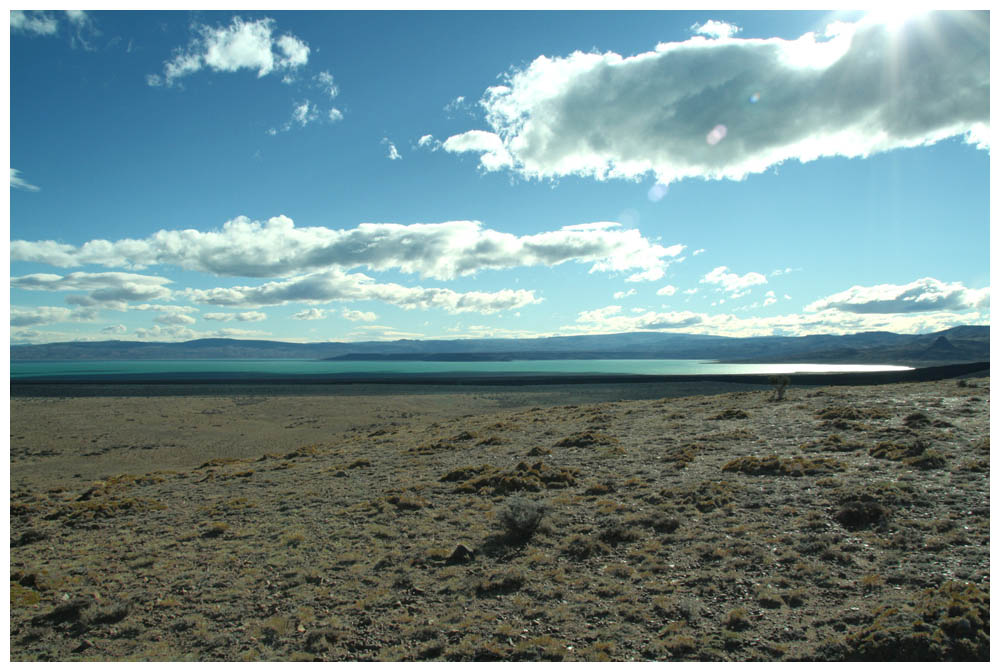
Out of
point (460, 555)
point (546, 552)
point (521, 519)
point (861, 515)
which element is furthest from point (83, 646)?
point (861, 515)

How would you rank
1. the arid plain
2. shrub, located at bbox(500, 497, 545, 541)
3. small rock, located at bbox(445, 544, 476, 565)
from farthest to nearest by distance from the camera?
shrub, located at bbox(500, 497, 545, 541) < small rock, located at bbox(445, 544, 476, 565) < the arid plain

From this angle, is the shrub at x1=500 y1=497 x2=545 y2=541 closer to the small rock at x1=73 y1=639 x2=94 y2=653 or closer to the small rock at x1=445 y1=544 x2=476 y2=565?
the small rock at x1=445 y1=544 x2=476 y2=565

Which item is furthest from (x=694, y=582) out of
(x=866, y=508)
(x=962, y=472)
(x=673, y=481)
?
(x=962, y=472)

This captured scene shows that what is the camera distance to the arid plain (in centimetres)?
759

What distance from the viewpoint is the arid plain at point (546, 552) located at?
7.59m

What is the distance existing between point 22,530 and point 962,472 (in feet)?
83.3

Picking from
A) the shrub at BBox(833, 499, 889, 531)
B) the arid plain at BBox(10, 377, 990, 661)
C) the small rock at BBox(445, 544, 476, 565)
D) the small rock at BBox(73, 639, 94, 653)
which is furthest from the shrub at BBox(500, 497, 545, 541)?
the small rock at BBox(73, 639, 94, 653)

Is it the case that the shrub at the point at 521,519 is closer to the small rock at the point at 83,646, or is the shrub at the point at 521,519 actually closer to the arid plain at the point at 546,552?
the arid plain at the point at 546,552

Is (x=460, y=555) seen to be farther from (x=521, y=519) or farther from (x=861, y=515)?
(x=861, y=515)

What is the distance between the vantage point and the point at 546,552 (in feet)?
35.4

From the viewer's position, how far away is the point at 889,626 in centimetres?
687

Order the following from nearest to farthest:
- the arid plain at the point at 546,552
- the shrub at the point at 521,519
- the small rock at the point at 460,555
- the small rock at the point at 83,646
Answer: the arid plain at the point at 546,552 → the small rock at the point at 83,646 → the small rock at the point at 460,555 → the shrub at the point at 521,519

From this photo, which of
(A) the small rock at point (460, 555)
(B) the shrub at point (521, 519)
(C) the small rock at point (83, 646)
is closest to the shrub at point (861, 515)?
(B) the shrub at point (521, 519)

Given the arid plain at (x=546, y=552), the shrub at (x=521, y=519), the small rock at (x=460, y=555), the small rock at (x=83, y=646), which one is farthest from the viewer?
the shrub at (x=521, y=519)
